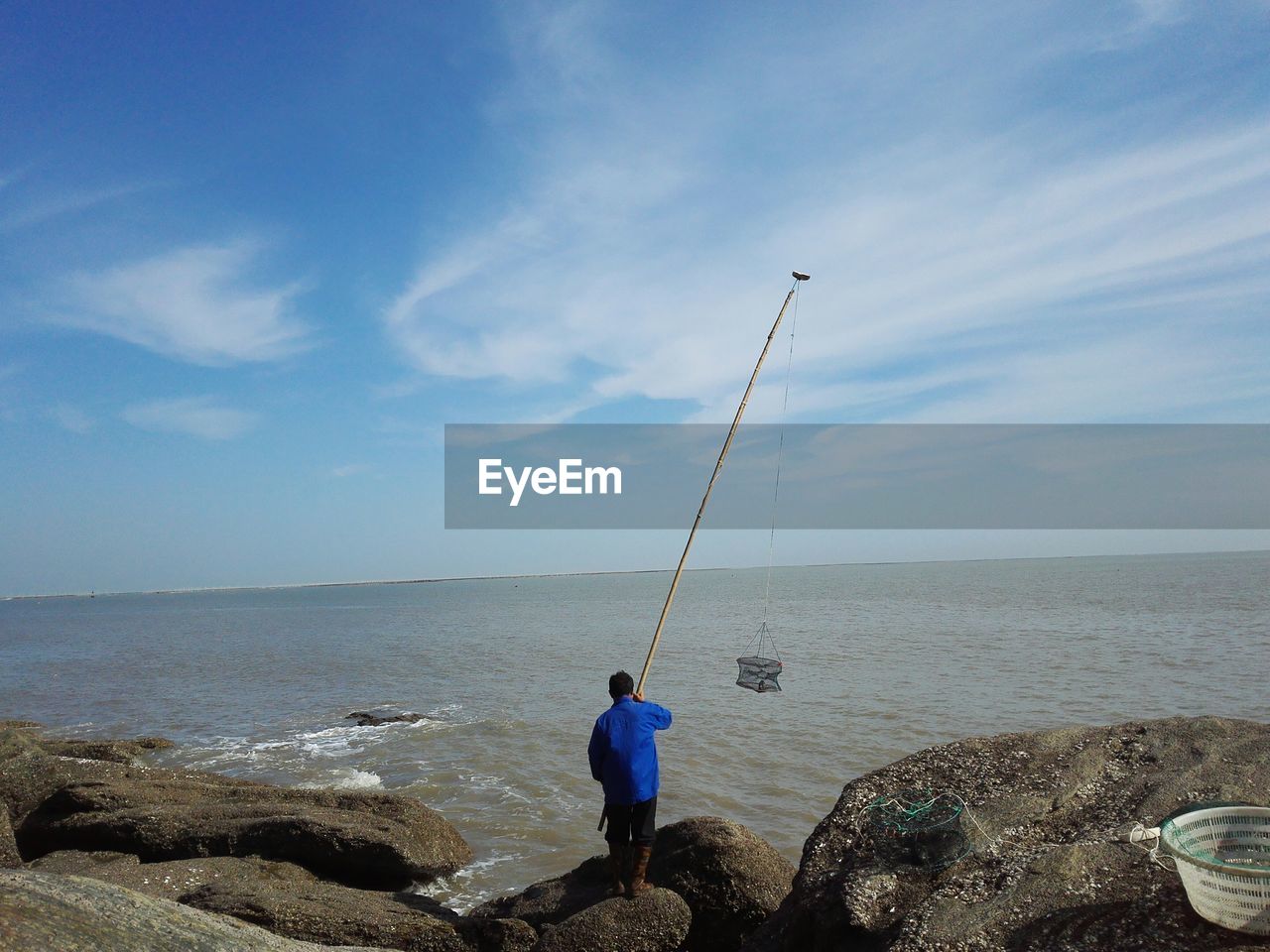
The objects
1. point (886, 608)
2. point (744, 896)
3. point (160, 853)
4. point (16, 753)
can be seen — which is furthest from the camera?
point (886, 608)

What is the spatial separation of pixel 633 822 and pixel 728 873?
903mm

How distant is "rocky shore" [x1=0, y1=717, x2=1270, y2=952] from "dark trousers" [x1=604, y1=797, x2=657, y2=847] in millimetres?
433

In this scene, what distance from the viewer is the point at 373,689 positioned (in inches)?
1017

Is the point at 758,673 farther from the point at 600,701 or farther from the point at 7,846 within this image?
the point at 600,701

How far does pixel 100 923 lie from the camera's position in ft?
10.9

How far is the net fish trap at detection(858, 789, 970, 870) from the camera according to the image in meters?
4.84

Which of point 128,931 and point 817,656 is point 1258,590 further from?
point 128,931

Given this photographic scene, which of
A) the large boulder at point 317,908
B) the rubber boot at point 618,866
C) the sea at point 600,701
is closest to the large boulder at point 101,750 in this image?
the sea at point 600,701

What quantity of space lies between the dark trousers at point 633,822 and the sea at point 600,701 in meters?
3.21

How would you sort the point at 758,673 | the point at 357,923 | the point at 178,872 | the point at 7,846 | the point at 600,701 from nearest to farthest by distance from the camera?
the point at 357,923 < the point at 178,872 < the point at 7,846 < the point at 758,673 < the point at 600,701

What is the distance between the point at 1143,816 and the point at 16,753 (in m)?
13.7

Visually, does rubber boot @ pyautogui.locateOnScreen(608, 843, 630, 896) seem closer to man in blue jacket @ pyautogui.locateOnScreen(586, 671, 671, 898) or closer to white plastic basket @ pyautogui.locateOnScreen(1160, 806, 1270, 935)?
man in blue jacket @ pyautogui.locateOnScreen(586, 671, 671, 898)

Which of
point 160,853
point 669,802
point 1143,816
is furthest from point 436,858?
point 1143,816

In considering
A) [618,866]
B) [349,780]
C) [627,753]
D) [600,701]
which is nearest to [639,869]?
[618,866]
